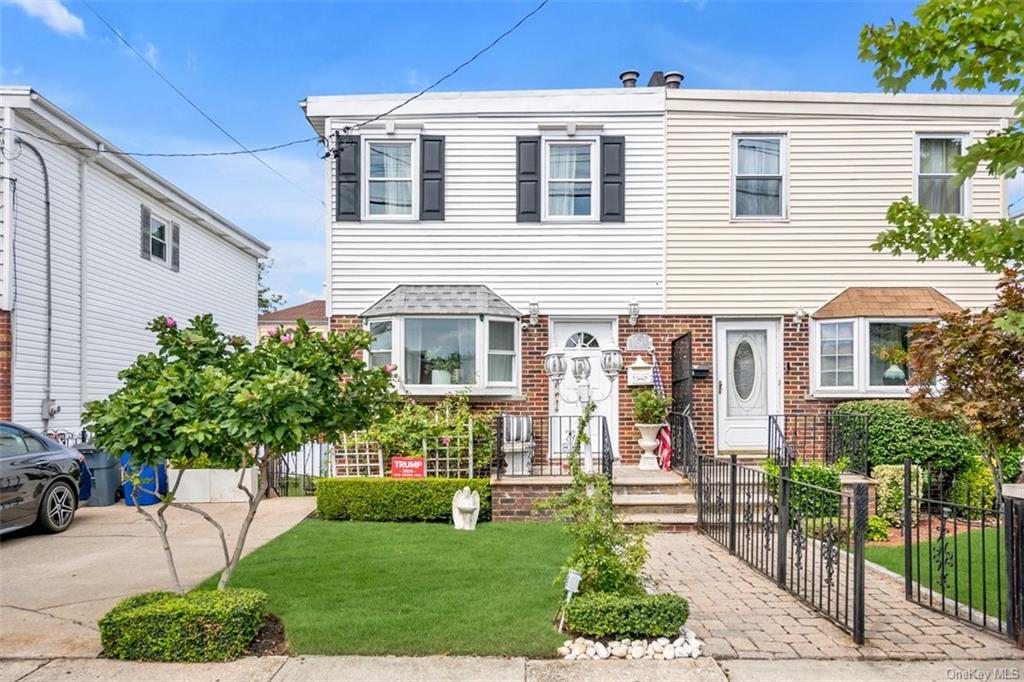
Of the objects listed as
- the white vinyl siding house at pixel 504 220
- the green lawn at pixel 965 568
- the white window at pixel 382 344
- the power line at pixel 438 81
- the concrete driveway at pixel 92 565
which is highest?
the power line at pixel 438 81

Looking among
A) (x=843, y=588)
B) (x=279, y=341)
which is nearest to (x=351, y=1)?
(x=279, y=341)

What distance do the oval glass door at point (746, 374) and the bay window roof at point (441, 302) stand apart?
344 cm

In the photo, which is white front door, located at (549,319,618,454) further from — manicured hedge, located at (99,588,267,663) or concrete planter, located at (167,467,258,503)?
manicured hedge, located at (99,588,267,663)

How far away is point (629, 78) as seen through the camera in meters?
11.7

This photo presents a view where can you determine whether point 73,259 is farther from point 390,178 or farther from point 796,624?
point 796,624

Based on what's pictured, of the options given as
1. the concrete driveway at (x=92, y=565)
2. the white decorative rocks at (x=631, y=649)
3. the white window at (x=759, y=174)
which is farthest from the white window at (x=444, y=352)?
the white decorative rocks at (x=631, y=649)

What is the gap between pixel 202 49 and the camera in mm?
12266

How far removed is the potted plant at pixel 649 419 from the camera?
9.97 m

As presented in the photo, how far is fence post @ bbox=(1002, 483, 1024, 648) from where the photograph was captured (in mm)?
4672

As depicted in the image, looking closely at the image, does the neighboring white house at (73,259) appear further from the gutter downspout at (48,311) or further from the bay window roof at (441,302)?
the bay window roof at (441,302)

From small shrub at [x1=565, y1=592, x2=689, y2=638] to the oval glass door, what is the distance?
6806 millimetres

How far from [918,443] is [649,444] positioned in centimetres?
345

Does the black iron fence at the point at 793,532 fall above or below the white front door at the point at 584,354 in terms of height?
below

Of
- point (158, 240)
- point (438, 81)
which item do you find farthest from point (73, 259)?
point (438, 81)
